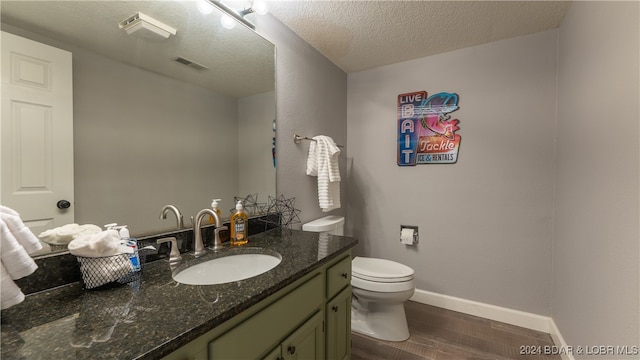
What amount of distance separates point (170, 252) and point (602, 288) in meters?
1.91

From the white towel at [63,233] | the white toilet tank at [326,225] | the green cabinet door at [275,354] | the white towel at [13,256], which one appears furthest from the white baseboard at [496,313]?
the white towel at [13,256]

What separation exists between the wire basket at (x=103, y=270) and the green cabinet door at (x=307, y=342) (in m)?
0.59

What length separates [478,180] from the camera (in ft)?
7.24

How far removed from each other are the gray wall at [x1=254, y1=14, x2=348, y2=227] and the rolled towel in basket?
1058mm

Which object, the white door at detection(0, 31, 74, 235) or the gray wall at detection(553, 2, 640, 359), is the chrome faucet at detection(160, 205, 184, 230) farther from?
the gray wall at detection(553, 2, 640, 359)

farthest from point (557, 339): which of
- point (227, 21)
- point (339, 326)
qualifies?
point (227, 21)

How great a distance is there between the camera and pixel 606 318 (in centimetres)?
117

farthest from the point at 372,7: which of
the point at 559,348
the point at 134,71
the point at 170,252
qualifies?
the point at 559,348

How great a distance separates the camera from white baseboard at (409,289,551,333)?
2.02 m

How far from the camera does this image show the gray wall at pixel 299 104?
187cm

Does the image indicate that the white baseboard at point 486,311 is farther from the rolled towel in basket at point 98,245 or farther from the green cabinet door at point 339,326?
the rolled towel in basket at point 98,245

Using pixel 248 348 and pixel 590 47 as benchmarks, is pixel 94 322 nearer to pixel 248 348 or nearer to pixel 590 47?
pixel 248 348

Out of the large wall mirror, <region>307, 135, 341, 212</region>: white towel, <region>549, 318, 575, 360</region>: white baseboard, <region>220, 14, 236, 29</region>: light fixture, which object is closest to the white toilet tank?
<region>307, 135, 341, 212</region>: white towel

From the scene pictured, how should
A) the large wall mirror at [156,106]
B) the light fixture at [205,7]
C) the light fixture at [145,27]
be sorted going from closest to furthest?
the large wall mirror at [156,106]
the light fixture at [145,27]
the light fixture at [205,7]
